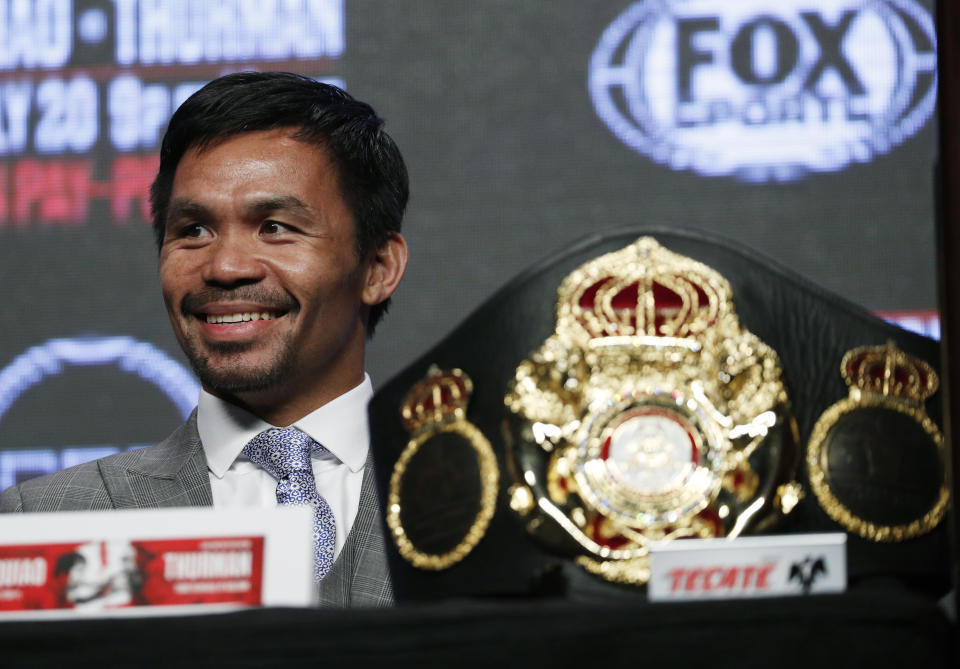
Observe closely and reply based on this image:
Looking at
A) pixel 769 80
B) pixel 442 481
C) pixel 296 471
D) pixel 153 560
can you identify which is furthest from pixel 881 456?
pixel 769 80

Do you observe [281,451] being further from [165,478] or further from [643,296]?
[643,296]

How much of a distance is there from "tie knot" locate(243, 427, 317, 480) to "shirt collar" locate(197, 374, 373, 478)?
0.01 meters

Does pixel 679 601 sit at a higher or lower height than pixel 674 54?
lower

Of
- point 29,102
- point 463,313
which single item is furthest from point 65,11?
point 463,313

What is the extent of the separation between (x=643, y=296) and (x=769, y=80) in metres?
1.44

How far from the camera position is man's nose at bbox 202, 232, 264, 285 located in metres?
0.98

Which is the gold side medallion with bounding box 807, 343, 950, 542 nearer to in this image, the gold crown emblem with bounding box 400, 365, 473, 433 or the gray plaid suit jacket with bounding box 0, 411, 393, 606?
the gold crown emblem with bounding box 400, 365, 473, 433

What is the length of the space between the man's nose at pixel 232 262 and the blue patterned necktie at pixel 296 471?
0.43 ft

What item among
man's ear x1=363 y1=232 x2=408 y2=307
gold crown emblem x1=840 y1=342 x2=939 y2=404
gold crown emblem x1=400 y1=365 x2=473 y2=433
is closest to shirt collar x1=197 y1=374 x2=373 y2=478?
man's ear x1=363 y1=232 x2=408 y2=307

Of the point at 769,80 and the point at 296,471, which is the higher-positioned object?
the point at 769,80

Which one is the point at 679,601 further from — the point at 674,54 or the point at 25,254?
the point at 25,254

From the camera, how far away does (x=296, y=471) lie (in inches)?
→ 38.5

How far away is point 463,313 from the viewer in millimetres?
1986

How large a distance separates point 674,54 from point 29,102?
1.08 metres
